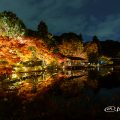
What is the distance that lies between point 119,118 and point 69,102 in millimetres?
6923

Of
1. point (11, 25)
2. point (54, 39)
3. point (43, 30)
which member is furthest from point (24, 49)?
point (54, 39)

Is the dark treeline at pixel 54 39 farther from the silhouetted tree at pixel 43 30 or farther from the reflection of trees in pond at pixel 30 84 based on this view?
the reflection of trees in pond at pixel 30 84

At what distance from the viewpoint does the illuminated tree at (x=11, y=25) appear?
58.5 meters

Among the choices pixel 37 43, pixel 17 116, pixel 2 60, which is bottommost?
pixel 17 116

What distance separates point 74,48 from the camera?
94.0 meters

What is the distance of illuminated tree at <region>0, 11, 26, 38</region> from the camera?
58.5m

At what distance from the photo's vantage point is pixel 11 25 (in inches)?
2350

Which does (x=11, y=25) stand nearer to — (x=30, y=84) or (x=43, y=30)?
(x=43, y=30)

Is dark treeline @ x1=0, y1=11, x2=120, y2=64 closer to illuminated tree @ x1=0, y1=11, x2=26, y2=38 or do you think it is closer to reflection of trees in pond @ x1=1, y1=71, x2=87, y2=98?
illuminated tree @ x1=0, y1=11, x2=26, y2=38

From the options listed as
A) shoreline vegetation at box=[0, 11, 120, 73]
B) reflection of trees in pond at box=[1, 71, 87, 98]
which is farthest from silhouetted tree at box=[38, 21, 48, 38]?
reflection of trees in pond at box=[1, 71, 87, 98]

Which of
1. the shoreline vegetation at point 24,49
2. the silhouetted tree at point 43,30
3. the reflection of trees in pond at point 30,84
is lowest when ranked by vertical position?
the reflection of trees in pond at point 30,84

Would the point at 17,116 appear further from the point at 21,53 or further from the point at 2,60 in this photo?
the point at 21,53

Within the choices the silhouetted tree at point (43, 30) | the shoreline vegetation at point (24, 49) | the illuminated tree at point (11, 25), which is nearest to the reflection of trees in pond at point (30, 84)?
the shoreline vegetation at point (24, 49)

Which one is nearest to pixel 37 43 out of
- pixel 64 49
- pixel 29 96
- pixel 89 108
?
pixel 64 49
